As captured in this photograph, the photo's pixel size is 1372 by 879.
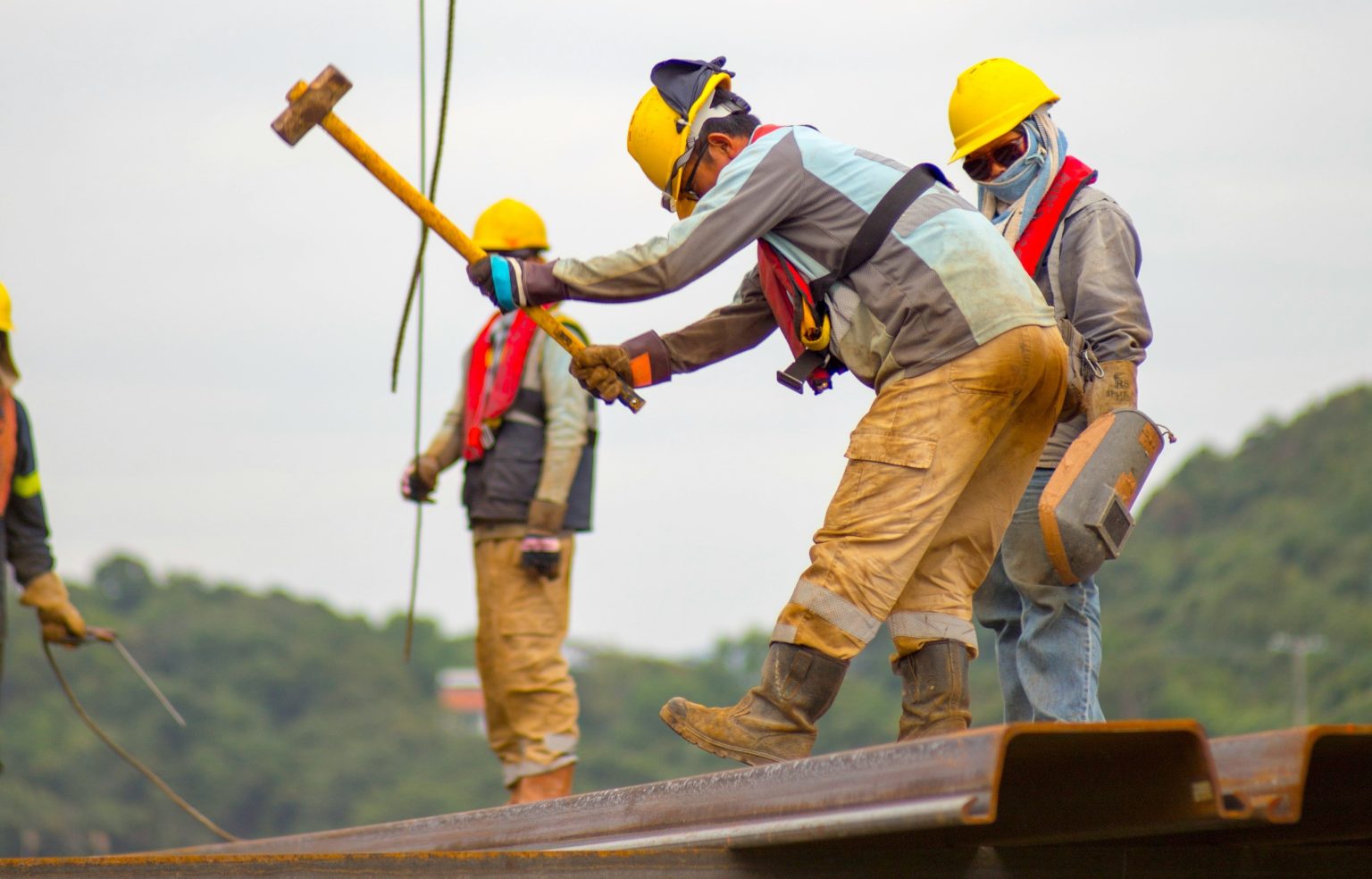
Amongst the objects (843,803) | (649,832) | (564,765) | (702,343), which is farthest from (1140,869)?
(564,765)

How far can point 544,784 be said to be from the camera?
6.86 meters

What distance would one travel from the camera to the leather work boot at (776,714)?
395 centimetres

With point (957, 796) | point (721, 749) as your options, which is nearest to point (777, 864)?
point (957, 796)

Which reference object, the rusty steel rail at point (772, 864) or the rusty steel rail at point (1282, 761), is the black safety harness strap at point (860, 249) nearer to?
the rusty steel rail at point (772, 864)

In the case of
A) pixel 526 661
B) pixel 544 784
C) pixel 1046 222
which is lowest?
pixel 544 784

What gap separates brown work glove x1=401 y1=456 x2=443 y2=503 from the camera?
23.6 ft

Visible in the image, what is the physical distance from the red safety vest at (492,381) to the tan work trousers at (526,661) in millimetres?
389

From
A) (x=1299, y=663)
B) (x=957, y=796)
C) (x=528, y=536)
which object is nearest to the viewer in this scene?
(x=957, y=796)

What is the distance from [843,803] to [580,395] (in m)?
3.94

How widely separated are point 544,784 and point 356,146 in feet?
10.0

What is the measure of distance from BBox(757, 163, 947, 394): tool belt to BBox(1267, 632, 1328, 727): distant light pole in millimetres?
30265

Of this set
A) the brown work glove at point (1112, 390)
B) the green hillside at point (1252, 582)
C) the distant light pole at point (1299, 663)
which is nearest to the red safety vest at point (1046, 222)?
the brown work glove at point (1112, 390)

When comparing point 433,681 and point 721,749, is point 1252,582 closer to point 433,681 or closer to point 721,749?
point 433,681

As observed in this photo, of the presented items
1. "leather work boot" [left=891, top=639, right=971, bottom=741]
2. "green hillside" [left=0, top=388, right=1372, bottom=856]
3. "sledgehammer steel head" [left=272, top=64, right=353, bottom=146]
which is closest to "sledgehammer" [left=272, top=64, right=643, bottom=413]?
"sledgehammer steel head" [left=272, top=64, right=353, bottom=146]
